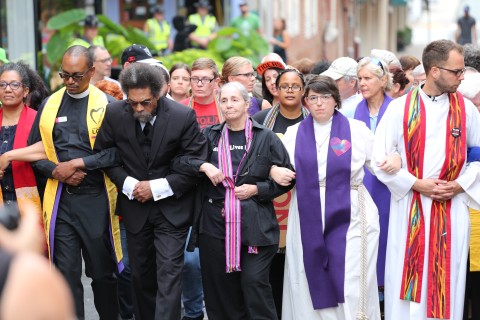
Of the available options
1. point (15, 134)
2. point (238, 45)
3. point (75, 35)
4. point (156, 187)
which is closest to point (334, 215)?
point (156, 187)

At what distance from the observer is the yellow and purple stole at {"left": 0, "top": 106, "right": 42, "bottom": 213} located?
277 inches

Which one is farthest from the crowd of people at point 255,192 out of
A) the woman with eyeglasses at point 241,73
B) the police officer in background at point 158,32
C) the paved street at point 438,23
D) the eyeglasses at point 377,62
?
the paved street at point 438,23

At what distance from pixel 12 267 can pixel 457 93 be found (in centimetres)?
470

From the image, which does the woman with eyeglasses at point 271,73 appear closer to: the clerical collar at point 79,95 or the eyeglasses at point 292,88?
the eyeglasses at point 292,88

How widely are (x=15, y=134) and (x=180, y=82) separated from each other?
75.3 inches

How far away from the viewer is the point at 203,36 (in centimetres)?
1864

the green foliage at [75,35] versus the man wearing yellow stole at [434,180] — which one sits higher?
the green foliage at [75,35]

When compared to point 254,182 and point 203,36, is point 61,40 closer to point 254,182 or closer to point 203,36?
point 203,36

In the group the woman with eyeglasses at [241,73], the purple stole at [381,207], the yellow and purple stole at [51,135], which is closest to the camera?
the yellow and purple stole at [51,135]

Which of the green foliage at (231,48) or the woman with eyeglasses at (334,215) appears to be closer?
the woman with eyeglasses at (334,215)

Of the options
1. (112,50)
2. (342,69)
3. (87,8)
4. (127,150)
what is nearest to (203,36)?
(87,8)

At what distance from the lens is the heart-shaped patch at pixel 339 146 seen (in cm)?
666

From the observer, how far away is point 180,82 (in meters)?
8.58

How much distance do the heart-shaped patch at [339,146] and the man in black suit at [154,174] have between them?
0.86 m
